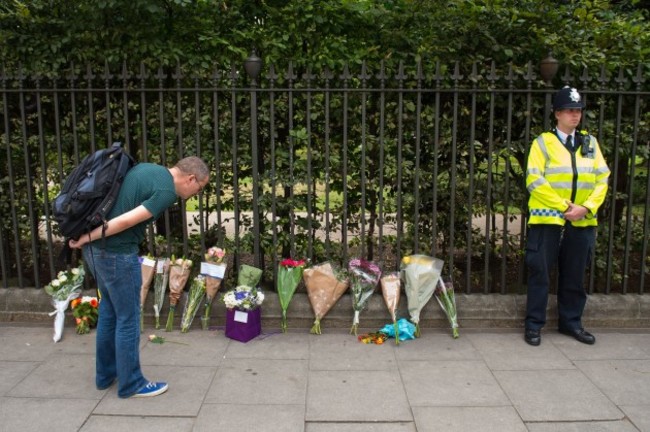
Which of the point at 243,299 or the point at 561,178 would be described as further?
the point at 243,299

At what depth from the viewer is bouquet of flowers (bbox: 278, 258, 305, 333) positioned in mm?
4742

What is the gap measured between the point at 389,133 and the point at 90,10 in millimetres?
Answer: 2670

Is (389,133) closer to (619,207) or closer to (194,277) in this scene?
(194,277)

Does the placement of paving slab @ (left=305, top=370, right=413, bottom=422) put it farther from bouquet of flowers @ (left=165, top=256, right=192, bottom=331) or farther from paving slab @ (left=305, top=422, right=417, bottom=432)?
bouquet of flowers @ (left=165, top=256, right=192, bottom=331)

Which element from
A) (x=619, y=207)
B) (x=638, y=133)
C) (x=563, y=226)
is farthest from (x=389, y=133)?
(x=619, y=207)

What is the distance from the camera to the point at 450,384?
3.82m

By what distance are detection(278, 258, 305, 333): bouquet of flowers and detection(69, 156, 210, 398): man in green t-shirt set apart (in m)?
1.31

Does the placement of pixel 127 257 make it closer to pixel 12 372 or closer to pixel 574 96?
pixel 12 372

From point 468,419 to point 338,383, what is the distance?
34.3 inches

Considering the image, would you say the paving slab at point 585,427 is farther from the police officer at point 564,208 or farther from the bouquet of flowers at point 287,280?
the bouquet of flowers at point 287,280

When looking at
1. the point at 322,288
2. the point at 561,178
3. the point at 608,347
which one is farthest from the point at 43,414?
the point at 608,347

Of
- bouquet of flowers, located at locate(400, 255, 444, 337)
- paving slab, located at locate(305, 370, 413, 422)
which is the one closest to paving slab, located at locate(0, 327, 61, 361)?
paving slab, located at locate(305, 370, 413, 422)

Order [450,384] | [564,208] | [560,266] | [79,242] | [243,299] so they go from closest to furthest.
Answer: [79,242], [450,384], [564,208], [243,299], [560,266]

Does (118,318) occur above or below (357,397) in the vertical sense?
above
